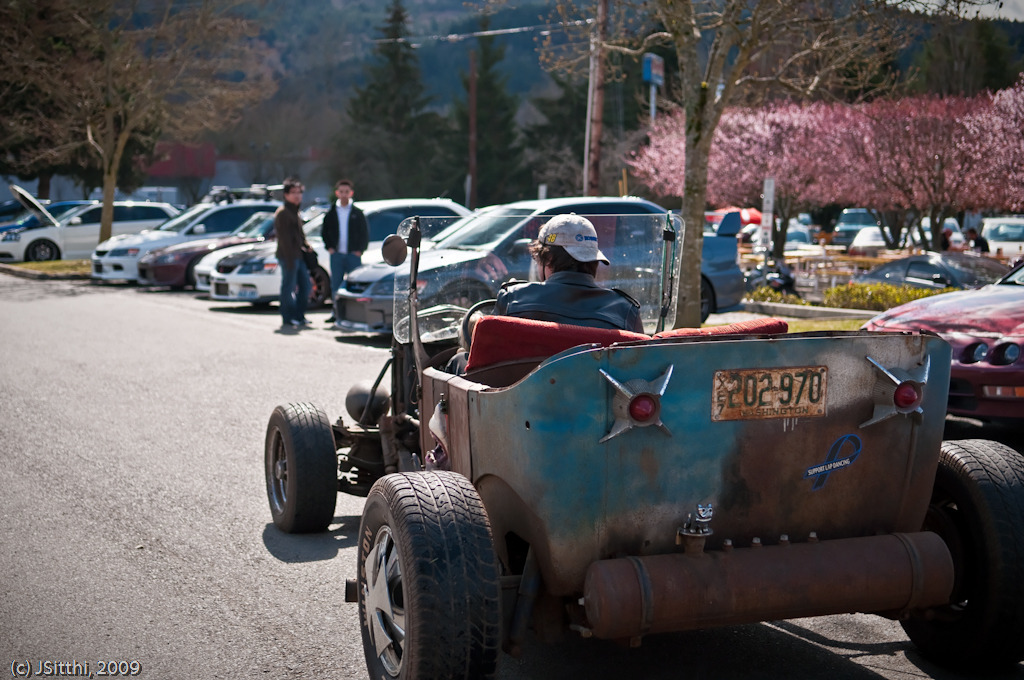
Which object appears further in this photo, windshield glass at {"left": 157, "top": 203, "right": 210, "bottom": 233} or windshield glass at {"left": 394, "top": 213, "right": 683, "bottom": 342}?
windshield glass at {"left": 157, "top": 203, "right": 210, "bottom": 233}

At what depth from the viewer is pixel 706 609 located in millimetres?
3031

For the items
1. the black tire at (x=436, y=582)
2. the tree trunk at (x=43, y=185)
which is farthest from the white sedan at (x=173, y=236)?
the tree trunk at (x=43, y=185)

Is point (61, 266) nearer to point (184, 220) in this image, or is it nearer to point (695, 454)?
point (184, 220)

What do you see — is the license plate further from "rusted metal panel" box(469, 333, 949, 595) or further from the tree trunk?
the tree trunk

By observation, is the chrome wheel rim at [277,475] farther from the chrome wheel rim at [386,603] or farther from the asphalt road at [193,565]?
the chrome wheel rim at [386,603]

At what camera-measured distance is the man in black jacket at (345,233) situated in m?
14.2

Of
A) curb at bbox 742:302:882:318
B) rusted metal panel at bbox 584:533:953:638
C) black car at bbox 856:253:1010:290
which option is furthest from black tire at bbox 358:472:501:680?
black car at bbox 856:253:1010:290

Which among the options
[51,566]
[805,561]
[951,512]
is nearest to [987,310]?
[951,512]

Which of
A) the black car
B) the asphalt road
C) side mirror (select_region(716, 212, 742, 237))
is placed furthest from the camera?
the black car

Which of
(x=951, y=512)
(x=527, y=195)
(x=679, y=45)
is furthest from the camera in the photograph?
(x=527, y=195)

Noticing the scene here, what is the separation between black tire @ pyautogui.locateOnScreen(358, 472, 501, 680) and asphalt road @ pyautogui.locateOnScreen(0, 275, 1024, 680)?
0.63 meters

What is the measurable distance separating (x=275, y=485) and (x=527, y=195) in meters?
59.4

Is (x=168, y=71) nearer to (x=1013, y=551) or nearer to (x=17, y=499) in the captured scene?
(x=17, y=499)

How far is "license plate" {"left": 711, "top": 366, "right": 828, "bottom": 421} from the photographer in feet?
10.5
